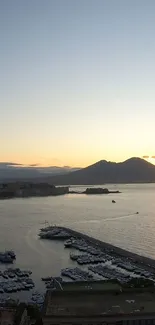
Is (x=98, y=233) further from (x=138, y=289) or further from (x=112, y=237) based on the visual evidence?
(x=138, y=289)

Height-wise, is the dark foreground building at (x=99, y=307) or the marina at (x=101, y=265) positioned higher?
the dark foreground building at (x=99, y=307)

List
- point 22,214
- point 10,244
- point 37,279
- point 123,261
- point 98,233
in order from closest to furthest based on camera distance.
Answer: point 37,279 → point 123,261 → point 10,244 → point 98,233 → point 22,214

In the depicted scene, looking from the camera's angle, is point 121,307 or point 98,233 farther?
point 98,233

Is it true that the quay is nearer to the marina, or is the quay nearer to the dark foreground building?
the marina

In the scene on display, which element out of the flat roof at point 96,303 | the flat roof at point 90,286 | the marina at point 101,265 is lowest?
the marina at point 101,265

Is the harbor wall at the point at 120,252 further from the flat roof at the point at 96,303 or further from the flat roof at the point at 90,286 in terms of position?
the flat roof at the point at 96,303

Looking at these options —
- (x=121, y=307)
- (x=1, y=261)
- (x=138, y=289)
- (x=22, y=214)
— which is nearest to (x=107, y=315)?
(x=121, y=307)

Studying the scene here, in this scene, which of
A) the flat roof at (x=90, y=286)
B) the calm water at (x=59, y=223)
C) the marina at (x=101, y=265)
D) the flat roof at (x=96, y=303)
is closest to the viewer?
the flat roof at (x=96, y=303)

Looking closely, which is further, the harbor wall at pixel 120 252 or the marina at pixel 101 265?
the harbor wall at pixel 120 252

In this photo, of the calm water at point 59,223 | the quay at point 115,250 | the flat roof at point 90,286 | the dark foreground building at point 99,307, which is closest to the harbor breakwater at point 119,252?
the quay at point 115,250
